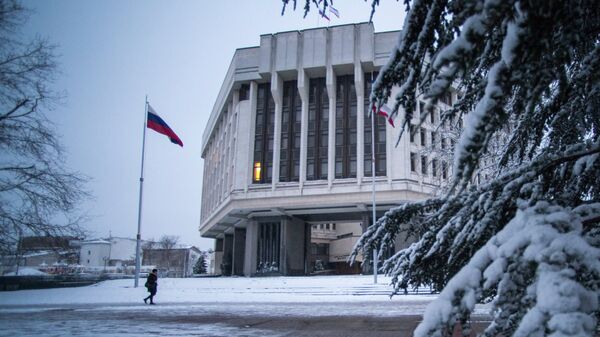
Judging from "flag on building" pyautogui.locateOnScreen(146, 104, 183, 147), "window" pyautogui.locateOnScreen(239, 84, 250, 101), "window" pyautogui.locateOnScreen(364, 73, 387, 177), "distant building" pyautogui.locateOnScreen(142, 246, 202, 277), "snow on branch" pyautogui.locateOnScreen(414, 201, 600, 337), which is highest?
"window" pyautogui.locateOnScreen(239, 84, 250, 101)

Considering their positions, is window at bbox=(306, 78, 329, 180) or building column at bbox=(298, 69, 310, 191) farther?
window at bbox=(306, 78, 329, 180)

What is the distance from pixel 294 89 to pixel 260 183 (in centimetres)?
1025

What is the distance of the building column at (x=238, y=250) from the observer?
2215 inches

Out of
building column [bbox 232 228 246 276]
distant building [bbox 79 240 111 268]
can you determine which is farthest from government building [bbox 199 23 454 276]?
distant building [bbox 79 240 111 268]

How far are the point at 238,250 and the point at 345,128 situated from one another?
22580 mm

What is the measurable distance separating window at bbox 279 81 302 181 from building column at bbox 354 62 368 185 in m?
6.20

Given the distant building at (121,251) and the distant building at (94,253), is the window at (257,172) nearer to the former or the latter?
the distant building at (94,253)

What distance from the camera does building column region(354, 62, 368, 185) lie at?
41688 mm

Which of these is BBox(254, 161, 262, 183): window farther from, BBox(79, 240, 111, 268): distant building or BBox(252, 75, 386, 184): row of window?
BBox(79, 240, 111, 268): distant building

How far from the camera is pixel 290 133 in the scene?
45719mm

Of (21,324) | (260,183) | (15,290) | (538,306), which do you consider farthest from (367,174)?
(538,306)

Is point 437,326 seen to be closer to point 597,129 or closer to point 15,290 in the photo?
point 597,129

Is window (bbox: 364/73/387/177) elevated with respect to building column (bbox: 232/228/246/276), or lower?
elevated

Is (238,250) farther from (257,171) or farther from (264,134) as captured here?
(264,134)
